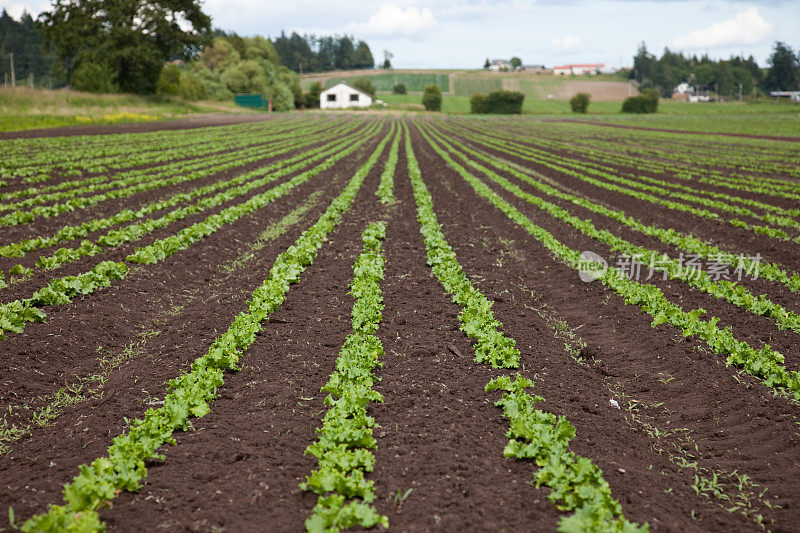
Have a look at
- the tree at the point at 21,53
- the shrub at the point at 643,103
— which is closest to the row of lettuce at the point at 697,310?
the shrub at the point at 643,103

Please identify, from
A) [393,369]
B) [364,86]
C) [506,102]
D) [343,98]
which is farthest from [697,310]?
[364,86]

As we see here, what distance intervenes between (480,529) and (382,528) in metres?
0.74

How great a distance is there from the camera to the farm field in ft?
13.5

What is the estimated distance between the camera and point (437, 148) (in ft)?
111

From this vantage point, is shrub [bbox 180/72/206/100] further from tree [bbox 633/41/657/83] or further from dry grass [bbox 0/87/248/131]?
tree [bbox 633/41/657/83]

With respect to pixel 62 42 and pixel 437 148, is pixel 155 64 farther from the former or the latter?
pixel 437 148

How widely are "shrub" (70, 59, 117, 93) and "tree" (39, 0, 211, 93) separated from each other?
35.1 inches

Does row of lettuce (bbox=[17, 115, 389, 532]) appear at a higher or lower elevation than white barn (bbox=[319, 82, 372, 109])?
lower

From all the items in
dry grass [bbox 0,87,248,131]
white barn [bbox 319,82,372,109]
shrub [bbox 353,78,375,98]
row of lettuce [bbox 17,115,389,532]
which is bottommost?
row of lettuce [bbox 17,115,389,532]

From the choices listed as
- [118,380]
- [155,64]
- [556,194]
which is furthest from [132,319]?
[155,64]

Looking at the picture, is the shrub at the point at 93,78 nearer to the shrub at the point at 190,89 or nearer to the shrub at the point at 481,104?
the shrub at the point at 190,89

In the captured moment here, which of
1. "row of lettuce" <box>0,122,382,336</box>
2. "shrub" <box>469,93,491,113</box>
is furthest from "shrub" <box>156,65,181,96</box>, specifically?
"row of lettuce" <box>0,122,382,336</box>

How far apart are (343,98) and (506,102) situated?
31480 millimetres

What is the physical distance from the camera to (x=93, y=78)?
53312 millimetres
